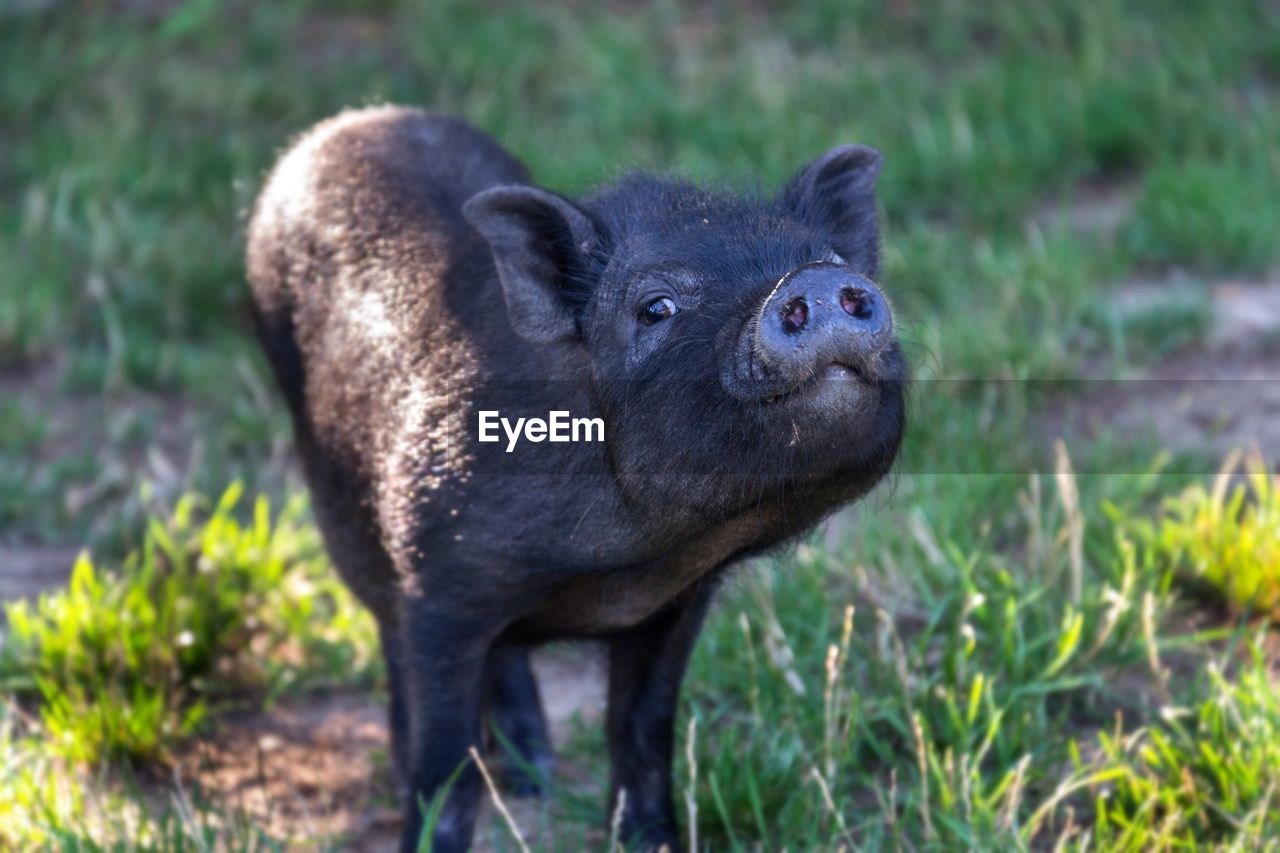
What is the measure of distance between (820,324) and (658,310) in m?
0.45

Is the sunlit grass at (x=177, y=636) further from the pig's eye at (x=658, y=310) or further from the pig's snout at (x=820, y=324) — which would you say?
the pig's snout at (x=820, y=324)

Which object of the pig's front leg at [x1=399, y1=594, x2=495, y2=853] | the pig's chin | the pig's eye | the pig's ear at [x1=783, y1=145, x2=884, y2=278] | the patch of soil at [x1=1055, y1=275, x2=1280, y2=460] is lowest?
the pig's front leg at [x1=399, y1=594, x2=495, y2=853]

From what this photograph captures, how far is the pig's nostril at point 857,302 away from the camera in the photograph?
3135 mm

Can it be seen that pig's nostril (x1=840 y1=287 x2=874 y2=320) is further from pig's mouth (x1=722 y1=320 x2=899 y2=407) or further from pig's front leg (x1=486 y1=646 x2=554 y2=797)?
pig's front leg (x1=486 y1=646 x2=554 y2=797)

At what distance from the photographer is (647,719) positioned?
159 inches

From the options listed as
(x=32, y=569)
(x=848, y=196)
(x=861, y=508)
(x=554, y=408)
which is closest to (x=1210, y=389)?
(x=861, y=508)

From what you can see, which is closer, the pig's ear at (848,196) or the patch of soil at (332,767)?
the pig's ear at (848,196)

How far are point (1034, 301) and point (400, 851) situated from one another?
3343 mm

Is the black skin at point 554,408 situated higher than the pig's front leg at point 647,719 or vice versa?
the black skin at point 554,408

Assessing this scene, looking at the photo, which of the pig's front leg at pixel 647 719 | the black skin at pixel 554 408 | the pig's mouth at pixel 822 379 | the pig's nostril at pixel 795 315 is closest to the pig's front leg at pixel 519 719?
the black skin at pixel 554 408

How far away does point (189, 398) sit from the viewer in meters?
6.59

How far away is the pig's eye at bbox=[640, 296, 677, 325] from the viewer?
11.2ft

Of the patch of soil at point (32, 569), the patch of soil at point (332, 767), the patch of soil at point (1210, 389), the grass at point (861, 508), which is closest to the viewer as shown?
the grass at point (861, 508)

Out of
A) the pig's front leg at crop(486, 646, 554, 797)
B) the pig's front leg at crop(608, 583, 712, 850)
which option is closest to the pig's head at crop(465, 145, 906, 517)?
the pig's front leg at crop(608, 583, 712, 850)
